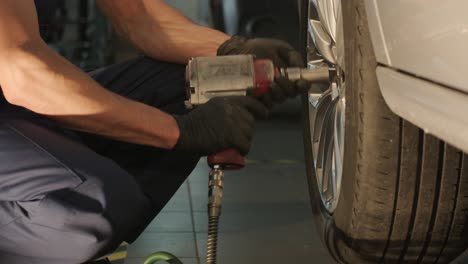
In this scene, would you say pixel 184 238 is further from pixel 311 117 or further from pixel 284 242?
pixel 311 117

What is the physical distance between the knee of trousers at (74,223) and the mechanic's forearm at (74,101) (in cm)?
14

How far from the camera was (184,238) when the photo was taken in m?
3.24

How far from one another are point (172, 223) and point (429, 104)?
1785 millimetres

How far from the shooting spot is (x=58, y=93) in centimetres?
216

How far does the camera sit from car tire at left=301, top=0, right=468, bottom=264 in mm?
2154

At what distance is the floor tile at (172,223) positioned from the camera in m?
3.36

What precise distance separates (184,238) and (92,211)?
3.59 ft

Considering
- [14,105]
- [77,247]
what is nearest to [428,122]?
[77,247]

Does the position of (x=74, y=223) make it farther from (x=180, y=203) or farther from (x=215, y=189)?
(x=180, y=203)

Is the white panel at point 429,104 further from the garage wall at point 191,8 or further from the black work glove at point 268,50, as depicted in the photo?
the garage wall at point 191,8

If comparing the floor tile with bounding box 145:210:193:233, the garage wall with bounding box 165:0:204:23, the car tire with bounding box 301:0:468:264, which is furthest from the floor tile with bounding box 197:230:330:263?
the garage wall with bounding box 165:0:204:23

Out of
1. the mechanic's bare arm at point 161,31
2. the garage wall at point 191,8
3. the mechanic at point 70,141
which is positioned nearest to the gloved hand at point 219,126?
the mechanic at point 70,141

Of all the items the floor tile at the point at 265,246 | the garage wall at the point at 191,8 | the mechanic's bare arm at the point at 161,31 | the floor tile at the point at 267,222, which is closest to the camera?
the mechanic's bare arm at the point at 161,31

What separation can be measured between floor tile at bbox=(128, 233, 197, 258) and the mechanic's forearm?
81cm
